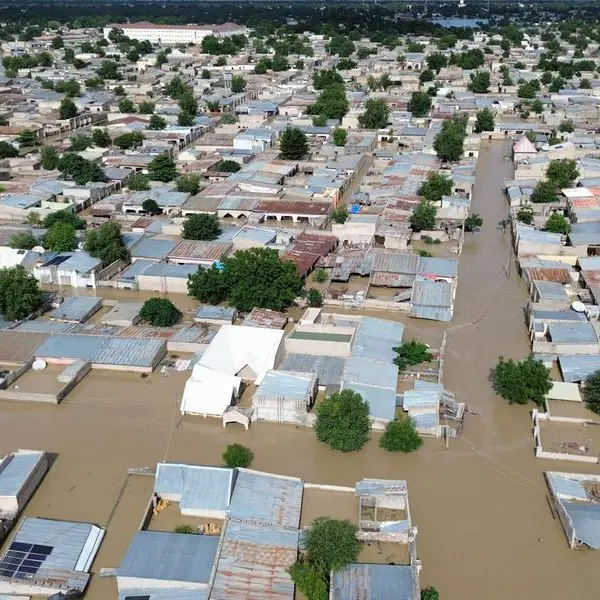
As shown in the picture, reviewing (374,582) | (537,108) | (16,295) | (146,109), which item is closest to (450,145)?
(537,108)

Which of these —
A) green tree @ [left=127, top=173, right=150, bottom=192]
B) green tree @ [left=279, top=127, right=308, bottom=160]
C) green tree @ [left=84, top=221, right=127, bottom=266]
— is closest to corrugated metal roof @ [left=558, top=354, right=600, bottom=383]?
green tree @ [left=84, top=221, right=127, bottom=266]

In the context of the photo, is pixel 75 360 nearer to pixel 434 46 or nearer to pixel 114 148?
pixel 114 148

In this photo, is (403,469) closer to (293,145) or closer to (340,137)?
(293,145)

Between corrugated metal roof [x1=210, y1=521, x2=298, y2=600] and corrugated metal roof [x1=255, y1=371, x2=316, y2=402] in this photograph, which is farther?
corrugated metal roof [x1=255, y1=371, x2=316, y2=402]

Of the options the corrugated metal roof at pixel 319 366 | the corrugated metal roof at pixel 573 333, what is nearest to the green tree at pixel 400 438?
the corrugated metal roof at pixel 319 366

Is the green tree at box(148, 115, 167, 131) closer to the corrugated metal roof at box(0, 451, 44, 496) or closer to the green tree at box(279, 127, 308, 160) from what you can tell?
the green tree at box(279, 127, 308, 160)

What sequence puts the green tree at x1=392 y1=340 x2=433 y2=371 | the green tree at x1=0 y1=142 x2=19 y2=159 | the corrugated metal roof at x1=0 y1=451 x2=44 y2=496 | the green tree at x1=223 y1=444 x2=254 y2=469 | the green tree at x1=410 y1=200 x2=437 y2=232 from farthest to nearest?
the green tree at x1=0 y1=142 x2=19 y2=159
the green tree at x1=410 y1=200 x2=437 y2=232
the green tree at x1=392 y1=340 x2=433 y2=371
the green tree at x1=223 y1=444 x2=254 y2=469
the corrugated metal roof at x1=0 y1=451 x2=44 y2=496

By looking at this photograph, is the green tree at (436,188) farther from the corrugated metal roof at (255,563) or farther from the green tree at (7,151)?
the green tree at (7,151)
